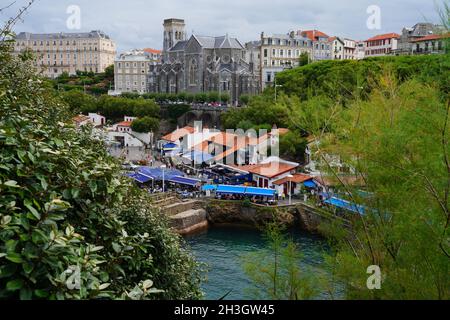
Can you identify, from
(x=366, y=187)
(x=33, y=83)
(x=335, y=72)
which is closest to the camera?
(x=33, y=83)

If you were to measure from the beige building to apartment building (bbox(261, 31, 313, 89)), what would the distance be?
29.4 m

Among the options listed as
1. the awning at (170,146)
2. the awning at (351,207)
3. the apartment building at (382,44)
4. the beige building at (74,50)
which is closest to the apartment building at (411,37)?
the apartment building at (382,44)

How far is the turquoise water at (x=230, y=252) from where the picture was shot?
14.0m

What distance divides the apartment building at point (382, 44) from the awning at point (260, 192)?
127 ft

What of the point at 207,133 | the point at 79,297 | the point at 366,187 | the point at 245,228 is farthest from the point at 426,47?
the point at 79,297

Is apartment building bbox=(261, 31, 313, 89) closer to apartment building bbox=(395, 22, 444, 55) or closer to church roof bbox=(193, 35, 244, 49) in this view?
church roof bbox=(193, 35, 244, 49)

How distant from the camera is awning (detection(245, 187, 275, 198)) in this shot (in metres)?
22.8

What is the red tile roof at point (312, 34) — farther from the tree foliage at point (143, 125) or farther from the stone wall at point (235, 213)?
the stone wall at point (235, 213)

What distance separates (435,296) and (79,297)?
430 cm

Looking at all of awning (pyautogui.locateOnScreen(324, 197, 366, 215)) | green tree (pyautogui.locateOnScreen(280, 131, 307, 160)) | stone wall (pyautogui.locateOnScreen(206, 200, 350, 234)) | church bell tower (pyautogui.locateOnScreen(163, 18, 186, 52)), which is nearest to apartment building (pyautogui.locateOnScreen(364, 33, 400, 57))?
church bell tower (pyautogui.locateOnScreen(163, 18, 186, 52))

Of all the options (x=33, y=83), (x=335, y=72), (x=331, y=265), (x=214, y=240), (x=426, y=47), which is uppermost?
(x=426, y=47)

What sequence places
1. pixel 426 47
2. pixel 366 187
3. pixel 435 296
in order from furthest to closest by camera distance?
1. pixel 426 47
2. pixel 366 187
3. pixel 435 296
